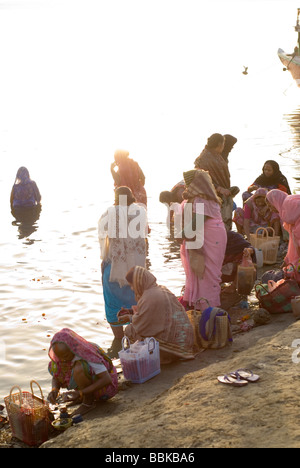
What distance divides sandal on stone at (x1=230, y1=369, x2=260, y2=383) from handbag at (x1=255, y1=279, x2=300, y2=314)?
1837 mm

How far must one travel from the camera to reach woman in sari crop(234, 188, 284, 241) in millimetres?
10016

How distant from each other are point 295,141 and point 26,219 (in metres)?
15.9

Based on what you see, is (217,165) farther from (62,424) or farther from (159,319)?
(62,424)

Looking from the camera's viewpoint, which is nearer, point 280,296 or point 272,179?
point 280,296

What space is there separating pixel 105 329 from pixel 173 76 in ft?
498

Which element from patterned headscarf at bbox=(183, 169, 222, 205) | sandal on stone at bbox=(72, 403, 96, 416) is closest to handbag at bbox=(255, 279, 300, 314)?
patterned headscarf at bbox=(183, 169, 222, 205)

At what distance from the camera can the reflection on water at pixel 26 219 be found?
44.3ft

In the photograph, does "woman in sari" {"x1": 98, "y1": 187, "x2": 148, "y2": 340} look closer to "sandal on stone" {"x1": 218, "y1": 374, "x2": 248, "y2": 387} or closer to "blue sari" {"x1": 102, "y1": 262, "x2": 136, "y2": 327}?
"blue sari" {"x1": 102, "y1": 262, "x2": 136, "y2": 327}

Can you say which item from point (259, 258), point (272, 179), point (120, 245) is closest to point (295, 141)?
point (272, 179)

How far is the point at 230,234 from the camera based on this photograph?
8227mm

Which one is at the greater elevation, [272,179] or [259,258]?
[272,179]

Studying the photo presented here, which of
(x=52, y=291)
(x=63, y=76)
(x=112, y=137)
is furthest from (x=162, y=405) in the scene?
(x=63, y=76)

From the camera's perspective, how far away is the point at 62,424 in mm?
5504

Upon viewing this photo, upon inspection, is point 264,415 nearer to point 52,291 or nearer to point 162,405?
point 162,405
